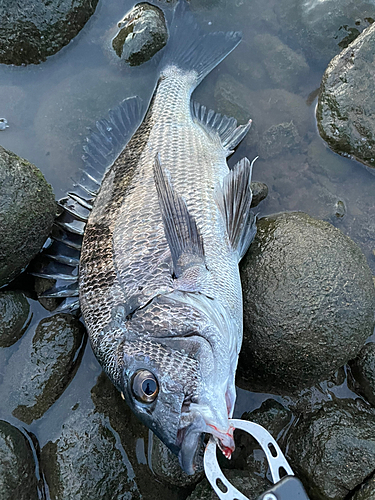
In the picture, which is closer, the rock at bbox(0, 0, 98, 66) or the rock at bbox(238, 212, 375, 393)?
the rock at bbox(238, 212, 375, 393)

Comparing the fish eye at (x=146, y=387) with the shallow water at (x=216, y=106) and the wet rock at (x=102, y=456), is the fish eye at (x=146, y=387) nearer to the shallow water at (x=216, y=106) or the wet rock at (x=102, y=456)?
the wet rock at (x=102, y=456)

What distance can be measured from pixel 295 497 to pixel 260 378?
48.8 inches

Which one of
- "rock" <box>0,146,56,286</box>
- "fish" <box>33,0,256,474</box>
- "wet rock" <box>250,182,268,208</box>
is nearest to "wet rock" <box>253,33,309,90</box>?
"fish" <box>33,0,256,474</box>

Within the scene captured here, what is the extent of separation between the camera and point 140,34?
439cm

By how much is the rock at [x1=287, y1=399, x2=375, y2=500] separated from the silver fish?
1220 millimetres

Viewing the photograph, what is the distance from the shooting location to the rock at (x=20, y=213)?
333 cm

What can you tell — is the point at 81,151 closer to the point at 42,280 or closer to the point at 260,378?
the point at 42,280

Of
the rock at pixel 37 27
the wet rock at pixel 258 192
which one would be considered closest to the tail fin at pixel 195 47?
the rock at pixel 37 27

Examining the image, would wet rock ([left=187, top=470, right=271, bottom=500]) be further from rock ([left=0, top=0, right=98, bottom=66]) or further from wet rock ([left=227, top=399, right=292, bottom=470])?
rock ([left=0, top=0, right=98, bottom=66])

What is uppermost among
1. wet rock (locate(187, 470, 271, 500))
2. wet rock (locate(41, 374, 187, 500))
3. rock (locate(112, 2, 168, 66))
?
rock (locate(112, 2, 168, 66))

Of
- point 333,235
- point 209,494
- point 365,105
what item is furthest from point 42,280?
point 365,105

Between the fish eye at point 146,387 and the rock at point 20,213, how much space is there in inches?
70.1

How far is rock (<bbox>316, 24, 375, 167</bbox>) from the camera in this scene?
405cm

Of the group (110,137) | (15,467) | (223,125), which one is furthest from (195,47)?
(15,467)
